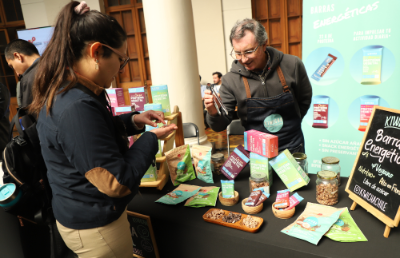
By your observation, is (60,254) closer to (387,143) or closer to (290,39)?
(387,143)

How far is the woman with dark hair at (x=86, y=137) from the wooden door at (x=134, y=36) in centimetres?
639

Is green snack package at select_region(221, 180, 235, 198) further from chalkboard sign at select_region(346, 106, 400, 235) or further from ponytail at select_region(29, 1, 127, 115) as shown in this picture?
ponytail at select_region(29, 1, 127, 115)

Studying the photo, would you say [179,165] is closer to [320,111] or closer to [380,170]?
[380,170]

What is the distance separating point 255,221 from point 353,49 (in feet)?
7.36

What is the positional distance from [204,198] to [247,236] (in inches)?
14.6

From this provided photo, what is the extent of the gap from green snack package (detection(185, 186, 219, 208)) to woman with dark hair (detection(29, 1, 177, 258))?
44cm

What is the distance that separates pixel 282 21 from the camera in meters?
6.28

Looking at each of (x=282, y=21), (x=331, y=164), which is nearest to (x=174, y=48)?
(x=331, y=164)

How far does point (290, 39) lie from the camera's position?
6.36 meters

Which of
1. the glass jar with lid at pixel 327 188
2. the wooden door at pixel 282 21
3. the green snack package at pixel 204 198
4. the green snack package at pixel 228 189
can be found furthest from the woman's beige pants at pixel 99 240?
the wooden door at pixel 282 21

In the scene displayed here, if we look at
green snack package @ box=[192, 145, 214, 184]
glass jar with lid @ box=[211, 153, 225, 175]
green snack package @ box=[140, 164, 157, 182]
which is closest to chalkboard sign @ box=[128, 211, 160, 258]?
green snack package @ box=[140, 164, 157, 182]

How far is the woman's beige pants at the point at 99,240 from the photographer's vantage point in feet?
3.34

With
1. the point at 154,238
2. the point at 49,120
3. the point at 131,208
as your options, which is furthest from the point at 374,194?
the point at 49,120

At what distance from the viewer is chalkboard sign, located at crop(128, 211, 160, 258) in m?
1.42
